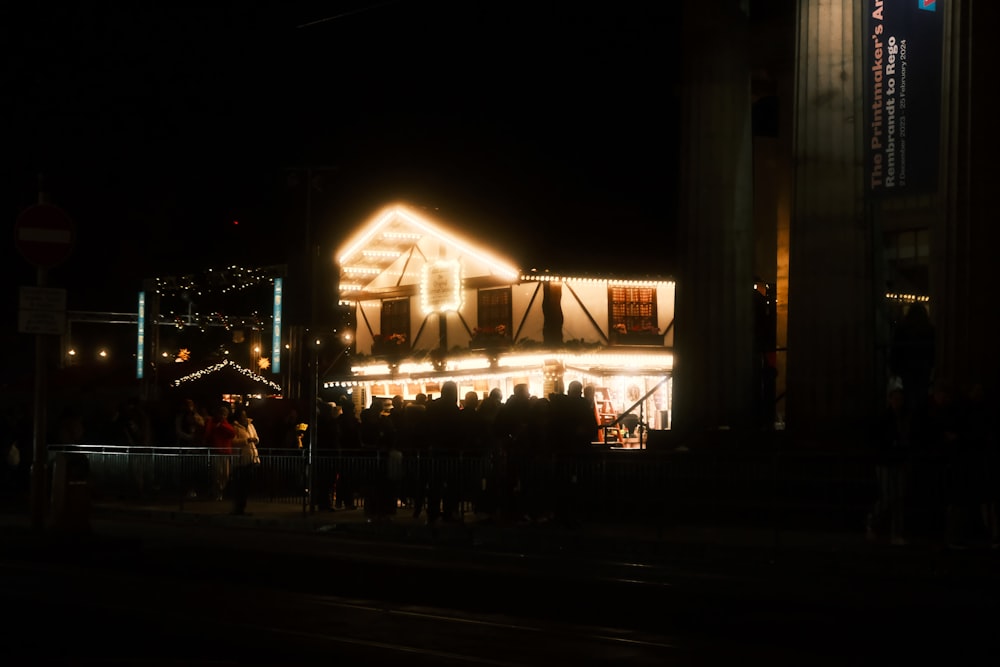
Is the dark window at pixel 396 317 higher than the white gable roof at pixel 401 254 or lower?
lower

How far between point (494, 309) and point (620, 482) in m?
15.7

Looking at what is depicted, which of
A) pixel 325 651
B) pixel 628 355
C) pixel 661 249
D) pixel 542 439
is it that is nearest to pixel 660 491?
pixel 542 439

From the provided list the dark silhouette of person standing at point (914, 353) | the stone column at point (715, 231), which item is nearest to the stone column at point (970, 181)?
the dark silhouette of person standing at point (914, 353)

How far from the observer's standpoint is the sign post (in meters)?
17.1

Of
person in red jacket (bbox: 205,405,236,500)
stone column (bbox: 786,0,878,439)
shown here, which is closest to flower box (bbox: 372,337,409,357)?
person in red jacket (bbox: 205,405,236,500)

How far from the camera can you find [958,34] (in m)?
20.0

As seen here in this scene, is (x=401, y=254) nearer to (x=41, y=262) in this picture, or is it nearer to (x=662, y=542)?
(x=662, y=542)

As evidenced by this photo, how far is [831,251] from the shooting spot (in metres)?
22.4

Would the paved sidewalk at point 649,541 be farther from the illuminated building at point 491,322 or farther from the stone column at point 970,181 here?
the illuminated building at point 491,322

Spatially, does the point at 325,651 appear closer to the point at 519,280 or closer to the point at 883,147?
the point at 883,147

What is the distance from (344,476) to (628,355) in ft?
39.9

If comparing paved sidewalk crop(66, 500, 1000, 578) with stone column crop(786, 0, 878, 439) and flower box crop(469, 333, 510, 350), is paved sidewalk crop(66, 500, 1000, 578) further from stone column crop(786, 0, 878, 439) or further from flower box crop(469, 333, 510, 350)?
flower box crop(469, 333, 510, 350)

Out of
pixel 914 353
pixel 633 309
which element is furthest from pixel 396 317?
pixel 914 353

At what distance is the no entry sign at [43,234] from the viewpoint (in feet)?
56.1
